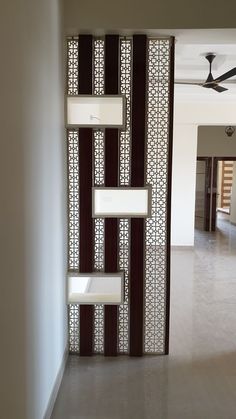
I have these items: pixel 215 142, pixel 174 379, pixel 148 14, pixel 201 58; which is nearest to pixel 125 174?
pixel 148 14

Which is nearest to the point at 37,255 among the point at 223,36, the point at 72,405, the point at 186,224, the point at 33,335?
the point at 33,335

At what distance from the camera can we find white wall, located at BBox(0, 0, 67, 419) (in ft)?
5.46

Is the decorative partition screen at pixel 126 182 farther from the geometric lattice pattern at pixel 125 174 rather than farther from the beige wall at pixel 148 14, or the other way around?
the beige wall at pixel 148 14

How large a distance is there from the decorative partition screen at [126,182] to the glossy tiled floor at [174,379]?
0.71ft

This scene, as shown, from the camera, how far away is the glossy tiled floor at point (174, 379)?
2.61 metres

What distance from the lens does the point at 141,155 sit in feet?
10.3

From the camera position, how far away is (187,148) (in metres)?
7.60

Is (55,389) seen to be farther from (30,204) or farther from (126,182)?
(126,182)

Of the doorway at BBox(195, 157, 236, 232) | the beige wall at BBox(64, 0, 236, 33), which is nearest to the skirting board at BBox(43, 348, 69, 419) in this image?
the beige wall at BBox(64, 0, 236, 33)

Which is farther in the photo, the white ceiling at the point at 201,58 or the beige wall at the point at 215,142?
the beige wall at the point at 215,142

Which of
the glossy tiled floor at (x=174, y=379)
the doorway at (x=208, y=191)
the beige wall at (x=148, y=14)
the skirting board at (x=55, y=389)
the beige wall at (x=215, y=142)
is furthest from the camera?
the doorway at (x=208, y=191)

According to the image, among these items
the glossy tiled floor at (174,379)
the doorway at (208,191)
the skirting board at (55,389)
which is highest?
the doorway at (208,191)

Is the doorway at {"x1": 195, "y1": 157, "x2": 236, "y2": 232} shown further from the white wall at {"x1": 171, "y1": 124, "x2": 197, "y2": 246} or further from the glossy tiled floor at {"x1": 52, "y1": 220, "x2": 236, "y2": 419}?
the glossy tiled floor at {"x1": 52, "y1": 220, "x2": 236, "y2": 419}

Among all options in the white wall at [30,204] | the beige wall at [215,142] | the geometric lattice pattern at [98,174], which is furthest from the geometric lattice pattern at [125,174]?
the beige wall at [215,142]
